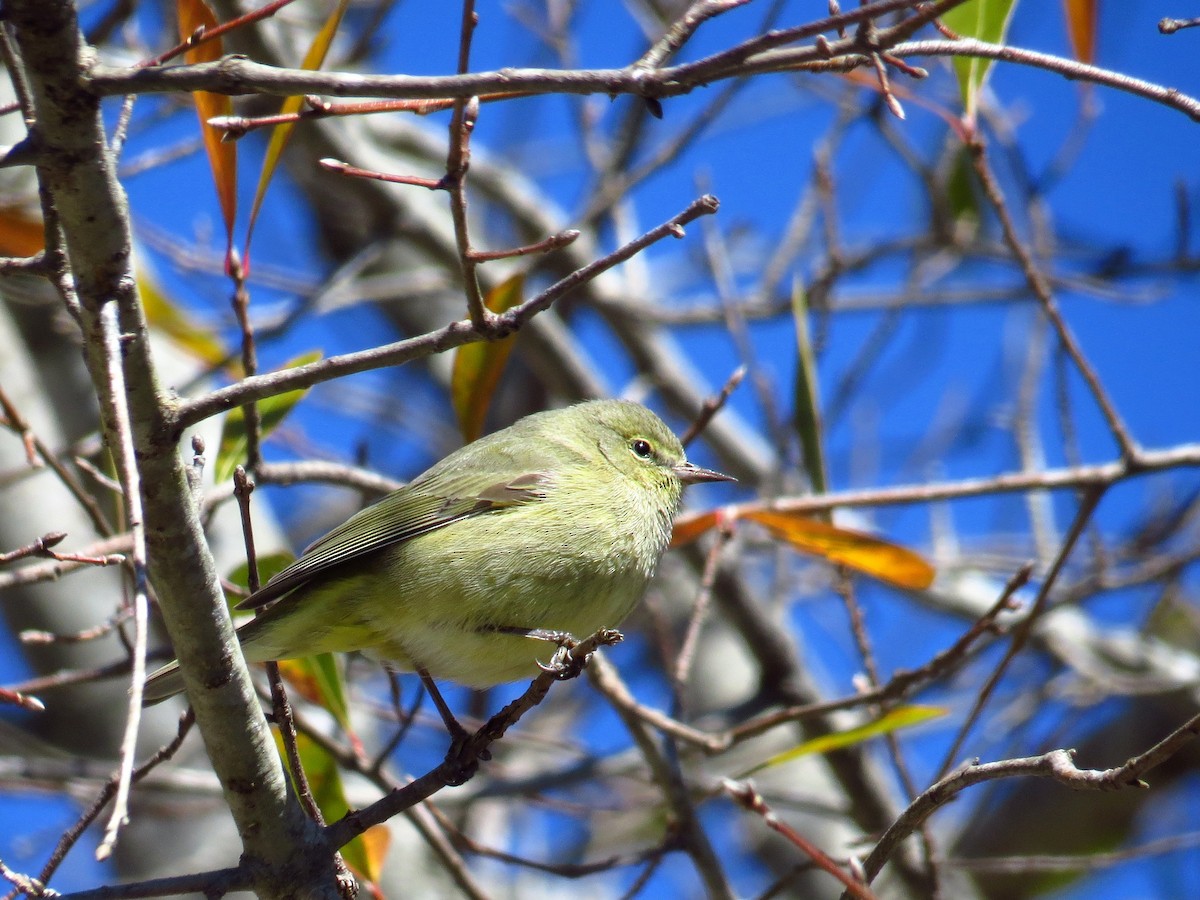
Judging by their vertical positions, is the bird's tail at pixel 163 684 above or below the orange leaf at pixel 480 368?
below

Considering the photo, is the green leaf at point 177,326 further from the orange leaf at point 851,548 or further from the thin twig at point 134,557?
the thin twig at point 134,557

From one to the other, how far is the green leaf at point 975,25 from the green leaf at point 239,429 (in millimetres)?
2071

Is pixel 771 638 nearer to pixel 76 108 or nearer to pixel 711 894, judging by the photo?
pixel 711 894

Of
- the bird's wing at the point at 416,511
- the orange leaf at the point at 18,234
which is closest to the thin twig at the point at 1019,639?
the bird's wing at the point at 416,511

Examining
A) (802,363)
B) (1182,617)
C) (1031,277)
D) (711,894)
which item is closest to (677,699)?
(711,894)

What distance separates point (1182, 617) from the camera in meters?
8.07

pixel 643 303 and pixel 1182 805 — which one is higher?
pixel 643 303

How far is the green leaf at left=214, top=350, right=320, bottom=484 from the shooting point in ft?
12.3

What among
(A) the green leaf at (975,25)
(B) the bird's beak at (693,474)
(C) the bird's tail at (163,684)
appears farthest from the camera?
(B) the bird's beak at (693,474)

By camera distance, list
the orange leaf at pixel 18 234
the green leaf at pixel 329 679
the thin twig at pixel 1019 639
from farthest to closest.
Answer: the orange leaf at pixel 18 234
the green leaf at pixel 329 679
the thin twig at pixel 1019 639

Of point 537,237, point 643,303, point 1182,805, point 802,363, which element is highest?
point 537,237

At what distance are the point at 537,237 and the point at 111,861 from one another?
12.4 ft

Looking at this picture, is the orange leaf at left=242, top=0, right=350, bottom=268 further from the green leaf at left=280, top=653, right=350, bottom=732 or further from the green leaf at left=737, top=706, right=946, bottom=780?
the green leaf at left=737, top=706, right=946, bottom=780

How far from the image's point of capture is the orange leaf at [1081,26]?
3.74m
